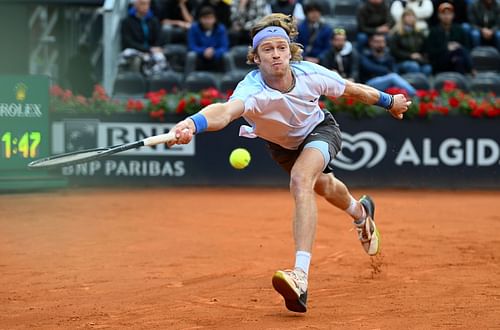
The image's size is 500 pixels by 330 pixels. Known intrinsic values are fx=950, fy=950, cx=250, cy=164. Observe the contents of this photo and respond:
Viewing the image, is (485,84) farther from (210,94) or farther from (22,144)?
(22,144)

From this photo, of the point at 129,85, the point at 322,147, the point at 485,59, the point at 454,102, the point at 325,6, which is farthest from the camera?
the point at 325,6

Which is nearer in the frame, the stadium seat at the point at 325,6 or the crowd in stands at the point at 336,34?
the crowd in stands at the point at 336,34

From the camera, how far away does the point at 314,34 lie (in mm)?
16172

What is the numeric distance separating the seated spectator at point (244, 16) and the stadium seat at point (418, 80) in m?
2.66

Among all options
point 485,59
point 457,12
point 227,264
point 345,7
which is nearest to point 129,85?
point 345,7

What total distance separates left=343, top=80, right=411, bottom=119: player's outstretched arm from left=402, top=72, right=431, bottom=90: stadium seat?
869 cm

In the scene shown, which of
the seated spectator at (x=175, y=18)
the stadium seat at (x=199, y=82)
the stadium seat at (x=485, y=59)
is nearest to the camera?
the stadium seat at (x=199, y=82)

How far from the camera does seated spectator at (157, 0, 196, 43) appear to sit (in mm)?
17047

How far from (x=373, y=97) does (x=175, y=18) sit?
10.7 meters

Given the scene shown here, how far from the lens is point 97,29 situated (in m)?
19.1

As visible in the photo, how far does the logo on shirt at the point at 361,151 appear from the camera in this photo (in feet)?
47.8

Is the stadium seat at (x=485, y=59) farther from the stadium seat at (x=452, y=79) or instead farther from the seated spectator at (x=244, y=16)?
the seated spectator at (x=244, y=16)

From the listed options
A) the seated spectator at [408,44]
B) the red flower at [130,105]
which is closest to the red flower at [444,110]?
the seated spectator at [408,44]

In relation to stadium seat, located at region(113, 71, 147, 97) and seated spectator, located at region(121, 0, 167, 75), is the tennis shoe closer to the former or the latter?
stadium seat, located at region(113, 71, 147, 97)
